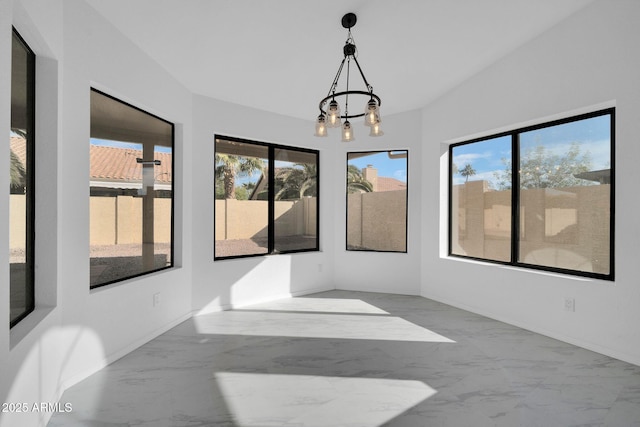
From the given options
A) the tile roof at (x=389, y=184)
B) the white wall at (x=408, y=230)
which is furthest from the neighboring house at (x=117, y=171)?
the tile roof at (x=389, y=184)

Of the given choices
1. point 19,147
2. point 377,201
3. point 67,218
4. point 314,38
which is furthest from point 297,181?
point 19,147

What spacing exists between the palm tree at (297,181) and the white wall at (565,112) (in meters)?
2.13

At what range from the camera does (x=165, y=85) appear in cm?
396

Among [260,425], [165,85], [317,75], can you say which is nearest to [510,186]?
[317,75]

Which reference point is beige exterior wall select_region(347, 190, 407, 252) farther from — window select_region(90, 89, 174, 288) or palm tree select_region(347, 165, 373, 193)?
window select_region(90, 89, 174, 288)

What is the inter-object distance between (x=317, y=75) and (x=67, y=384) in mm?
3775

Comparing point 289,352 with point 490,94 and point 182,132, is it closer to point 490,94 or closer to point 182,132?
point 182,132

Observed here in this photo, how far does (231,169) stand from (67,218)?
2.57m

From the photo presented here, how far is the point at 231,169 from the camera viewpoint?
201 inches

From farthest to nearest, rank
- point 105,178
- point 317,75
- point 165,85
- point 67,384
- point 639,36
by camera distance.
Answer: point 317,75 < point 165,85 < point 105,178 < point 639,36 < point 67,384

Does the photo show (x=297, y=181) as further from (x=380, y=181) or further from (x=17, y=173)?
→ (x=17, y=173)

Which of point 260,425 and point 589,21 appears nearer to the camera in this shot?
point 260,425

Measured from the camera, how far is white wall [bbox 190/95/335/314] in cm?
462

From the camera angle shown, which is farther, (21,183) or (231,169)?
(231,169)
